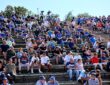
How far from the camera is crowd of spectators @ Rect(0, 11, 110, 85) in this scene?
2269cm

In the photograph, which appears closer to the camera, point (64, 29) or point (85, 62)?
point (85, 62)

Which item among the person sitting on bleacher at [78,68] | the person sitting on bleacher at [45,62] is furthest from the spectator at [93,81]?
the person sitting on bleacher at [45,62]

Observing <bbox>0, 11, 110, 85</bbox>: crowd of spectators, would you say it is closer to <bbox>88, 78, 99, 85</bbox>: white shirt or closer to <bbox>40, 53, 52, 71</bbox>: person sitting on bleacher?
<bbox>40, 53, 52, 71</bbox>: person sitting on bleacher

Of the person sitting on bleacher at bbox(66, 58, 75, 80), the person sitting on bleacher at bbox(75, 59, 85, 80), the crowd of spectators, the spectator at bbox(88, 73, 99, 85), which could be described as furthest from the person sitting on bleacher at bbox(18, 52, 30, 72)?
the spectator at bbox(88, 73, 99, 85)

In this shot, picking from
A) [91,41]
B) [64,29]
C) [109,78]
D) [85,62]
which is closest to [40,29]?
[64,29]

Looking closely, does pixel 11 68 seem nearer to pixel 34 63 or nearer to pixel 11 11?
pixel 34 63

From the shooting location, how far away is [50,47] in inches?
1011

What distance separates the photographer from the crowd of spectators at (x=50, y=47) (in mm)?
22688

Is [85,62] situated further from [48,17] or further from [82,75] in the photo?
[48,17]

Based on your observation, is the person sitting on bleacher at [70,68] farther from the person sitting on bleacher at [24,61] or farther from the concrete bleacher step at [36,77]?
the person sitting on bleacher at [24,61]

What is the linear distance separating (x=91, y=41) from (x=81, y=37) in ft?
4.85

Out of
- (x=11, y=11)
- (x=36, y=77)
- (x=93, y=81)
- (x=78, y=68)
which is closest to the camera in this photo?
(x=93, y=81)

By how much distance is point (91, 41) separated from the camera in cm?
2870

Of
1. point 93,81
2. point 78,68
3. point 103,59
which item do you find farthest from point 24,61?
point 103,59
